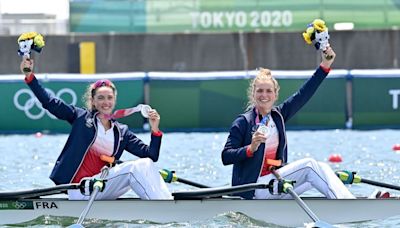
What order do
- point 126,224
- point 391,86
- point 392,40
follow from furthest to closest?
point 392,40 < point 391,86 < point 126,224

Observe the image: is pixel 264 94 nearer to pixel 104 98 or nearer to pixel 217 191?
pixel 217 191

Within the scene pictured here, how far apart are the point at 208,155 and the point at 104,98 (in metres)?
6.04

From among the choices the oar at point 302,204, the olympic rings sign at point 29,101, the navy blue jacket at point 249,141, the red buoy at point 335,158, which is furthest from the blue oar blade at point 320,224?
the olympic rings sign at point 29,101

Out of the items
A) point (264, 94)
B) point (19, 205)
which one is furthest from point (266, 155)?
point (19, 205)

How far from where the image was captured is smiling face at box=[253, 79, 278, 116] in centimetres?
936

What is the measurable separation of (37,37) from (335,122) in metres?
9.46

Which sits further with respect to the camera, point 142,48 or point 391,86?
point 142,48

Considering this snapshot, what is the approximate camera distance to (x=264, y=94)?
369 inches

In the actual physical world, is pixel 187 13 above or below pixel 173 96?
above

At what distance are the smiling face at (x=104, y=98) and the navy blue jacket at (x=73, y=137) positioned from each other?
9 centimetres

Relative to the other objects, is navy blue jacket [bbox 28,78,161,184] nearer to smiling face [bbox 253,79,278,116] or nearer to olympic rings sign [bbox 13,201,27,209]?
olympic rings sign [bbox 13,201,27,209]

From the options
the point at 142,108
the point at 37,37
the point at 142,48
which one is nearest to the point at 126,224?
the point at 142,108

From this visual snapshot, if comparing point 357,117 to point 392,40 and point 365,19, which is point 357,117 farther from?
point 365,19

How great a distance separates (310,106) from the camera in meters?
18.4
